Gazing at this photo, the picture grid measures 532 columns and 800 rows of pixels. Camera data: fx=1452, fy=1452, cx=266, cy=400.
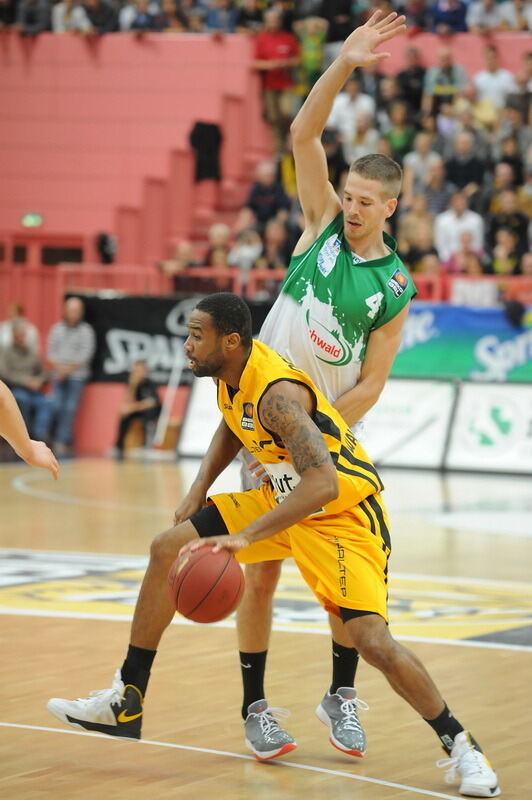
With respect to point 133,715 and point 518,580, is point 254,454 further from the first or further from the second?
point 518,580

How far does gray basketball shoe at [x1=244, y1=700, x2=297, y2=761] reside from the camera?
5465 mm

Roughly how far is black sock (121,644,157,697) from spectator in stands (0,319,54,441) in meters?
13.8

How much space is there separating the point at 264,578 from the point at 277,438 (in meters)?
0.83

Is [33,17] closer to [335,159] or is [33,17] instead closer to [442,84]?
[335,159]

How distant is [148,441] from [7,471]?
2.42m

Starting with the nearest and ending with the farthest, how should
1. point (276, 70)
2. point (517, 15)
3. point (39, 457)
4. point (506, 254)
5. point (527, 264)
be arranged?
point (39, 457) → point (527, 264) → point (506, 254) → point (517, 15) → point (276, 70)

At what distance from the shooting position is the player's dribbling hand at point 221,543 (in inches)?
194

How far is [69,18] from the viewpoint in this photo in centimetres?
2364

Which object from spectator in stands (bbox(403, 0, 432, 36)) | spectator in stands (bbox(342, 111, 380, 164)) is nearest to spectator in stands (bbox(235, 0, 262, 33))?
spectator in stands (bbox(403, 0, 432, 36))

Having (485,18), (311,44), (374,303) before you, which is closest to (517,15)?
(485,18)

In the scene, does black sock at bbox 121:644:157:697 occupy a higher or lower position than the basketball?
lower

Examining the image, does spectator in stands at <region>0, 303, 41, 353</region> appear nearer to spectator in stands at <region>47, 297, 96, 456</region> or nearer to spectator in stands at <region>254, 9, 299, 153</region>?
spectator in stands at <region>47, 297, 96, 456</region>

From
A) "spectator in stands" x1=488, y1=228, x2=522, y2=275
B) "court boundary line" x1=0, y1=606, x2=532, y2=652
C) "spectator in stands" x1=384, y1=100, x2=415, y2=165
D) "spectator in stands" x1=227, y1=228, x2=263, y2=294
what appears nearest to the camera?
"court boundary line" x1=0, y1=606, x2=532, y2=652

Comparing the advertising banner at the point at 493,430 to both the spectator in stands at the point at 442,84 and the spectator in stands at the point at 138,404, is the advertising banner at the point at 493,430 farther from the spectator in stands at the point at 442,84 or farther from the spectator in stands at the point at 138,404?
the spectator in stands at the point at 442,84
